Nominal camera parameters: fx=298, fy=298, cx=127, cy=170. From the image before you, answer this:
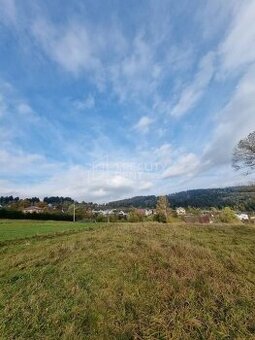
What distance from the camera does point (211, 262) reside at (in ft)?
26.8

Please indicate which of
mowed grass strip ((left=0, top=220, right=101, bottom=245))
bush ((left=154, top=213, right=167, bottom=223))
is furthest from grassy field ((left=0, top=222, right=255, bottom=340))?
bush ((left=154, top=213, right=167, bottom=223))

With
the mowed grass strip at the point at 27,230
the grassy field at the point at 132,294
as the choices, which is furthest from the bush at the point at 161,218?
the grassy field at the point at 132,294

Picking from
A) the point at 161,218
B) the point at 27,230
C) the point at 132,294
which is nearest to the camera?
the point at 132,294

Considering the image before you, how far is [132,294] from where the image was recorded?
6.41m

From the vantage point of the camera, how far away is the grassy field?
209 inches

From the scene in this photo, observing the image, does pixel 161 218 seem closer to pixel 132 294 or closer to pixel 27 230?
pixel 27 230

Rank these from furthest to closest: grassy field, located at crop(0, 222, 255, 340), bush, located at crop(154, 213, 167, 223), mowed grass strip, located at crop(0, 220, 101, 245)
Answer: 1. bush, located at crop(154, 213, 167, 223)
2. mowed grass strip, located at crop(0, 220, 101, 245)
3. grassy field, located at crop(0, 222, 255, 340)

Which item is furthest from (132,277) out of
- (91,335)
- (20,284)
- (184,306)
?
(20,284)

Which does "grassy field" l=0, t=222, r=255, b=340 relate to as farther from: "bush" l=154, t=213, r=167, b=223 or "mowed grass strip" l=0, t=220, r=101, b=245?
"bush" l=154, t=213, r=167, b=223

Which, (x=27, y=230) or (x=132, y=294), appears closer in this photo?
(x=132, y=294)

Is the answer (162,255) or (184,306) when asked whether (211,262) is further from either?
(184,306)

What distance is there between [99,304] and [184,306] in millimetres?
1712

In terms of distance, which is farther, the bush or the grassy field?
the bush

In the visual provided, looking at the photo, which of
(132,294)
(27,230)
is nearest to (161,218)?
(27,230)
